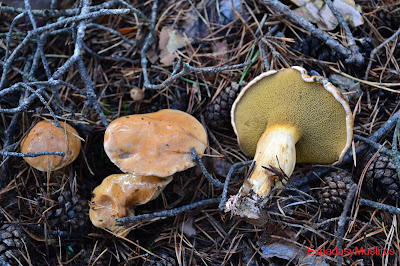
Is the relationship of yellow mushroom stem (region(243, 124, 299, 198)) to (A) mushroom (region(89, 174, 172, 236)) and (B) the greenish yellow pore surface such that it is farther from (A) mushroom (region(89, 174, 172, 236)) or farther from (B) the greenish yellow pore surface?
(A) mushroom (region(89, 174, 172, 236))

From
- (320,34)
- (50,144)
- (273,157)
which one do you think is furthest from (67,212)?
(320,34)

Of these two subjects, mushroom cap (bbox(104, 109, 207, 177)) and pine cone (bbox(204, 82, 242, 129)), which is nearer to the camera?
mushroom cap (bbox(104, 109, 207, 177))

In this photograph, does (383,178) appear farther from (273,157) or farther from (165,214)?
(165,214)

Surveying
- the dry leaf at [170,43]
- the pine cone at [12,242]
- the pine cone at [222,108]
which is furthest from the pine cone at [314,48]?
the pine cone at [12,242]

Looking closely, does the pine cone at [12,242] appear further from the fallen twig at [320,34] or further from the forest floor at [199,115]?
the fallen twig at [320,34]

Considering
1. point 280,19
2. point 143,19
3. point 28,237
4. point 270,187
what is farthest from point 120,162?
point 280,19

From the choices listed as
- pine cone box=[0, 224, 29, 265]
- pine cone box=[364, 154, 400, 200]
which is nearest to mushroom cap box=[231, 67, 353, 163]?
pine cone box=[364, 154, 400, 200]
